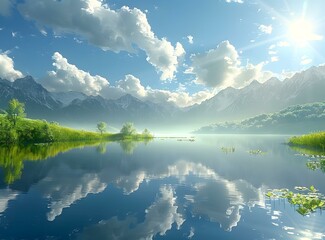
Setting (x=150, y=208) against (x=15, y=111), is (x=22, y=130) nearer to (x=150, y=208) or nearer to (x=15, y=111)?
(x=15, y=111)

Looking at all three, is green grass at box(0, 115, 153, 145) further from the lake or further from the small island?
the lake

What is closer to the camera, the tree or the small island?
the small island

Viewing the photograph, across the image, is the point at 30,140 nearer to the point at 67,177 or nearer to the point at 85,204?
the point at 67,177

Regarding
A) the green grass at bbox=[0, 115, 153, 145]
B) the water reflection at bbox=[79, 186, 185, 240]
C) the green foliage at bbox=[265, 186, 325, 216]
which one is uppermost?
the green grass at bbox=[0, 115, 153, 145]

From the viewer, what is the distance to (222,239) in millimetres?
21266

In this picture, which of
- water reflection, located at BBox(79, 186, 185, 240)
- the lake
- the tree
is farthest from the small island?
water reflection, located at BBox(79, 186, 185, 240)

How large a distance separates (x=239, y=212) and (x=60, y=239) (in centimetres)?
1754

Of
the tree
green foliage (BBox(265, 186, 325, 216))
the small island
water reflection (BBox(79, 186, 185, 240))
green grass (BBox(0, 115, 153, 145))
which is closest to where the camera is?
water reflection (BBox(79, 186, 185, 240))

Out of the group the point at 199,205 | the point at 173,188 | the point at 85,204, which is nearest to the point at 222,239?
the point at 199,205

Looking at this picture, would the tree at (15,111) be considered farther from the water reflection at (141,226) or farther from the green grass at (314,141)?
the water reflection at (141,226)

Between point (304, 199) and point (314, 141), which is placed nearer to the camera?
point (304, 199)

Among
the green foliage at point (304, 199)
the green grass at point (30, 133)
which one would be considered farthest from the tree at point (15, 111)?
the green foliage at point (304, 199)

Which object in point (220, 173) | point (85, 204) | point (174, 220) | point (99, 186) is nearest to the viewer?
point (174, 220)

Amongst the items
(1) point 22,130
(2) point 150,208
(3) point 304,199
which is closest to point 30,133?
(1) point 22,130
